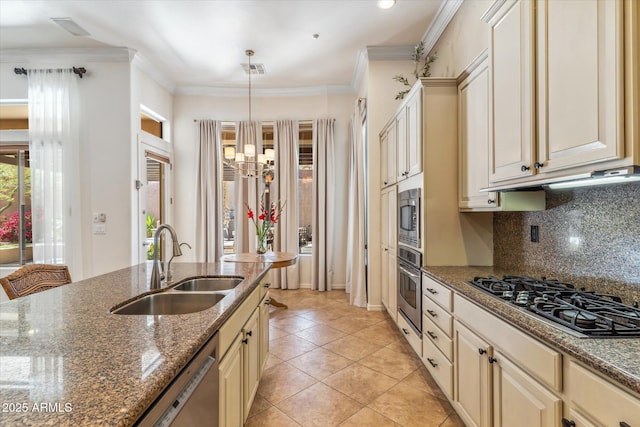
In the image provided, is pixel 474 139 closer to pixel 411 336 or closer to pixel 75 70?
pixel 411 336

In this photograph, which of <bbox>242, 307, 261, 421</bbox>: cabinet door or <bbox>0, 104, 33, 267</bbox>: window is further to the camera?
<bbox>0, 104, 33, 267</bbox>: window

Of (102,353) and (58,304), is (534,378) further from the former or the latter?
(58,304)

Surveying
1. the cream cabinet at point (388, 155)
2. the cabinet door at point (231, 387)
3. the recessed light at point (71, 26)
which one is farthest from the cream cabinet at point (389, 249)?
the recessed light at point (71, 26)

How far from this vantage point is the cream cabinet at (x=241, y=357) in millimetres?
1326

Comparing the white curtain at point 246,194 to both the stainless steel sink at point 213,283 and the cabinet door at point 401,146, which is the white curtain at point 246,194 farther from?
the stainless steel sink at point 213,283

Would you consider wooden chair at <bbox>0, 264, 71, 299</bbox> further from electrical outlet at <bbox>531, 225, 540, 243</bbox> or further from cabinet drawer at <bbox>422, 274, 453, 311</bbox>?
electrical outlet at <bbox>531, 225, 540, 243</bbox>

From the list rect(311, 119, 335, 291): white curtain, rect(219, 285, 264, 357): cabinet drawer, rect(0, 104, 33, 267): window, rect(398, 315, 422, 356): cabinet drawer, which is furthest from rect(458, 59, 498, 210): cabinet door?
rect(0, 104, 33, 267): window

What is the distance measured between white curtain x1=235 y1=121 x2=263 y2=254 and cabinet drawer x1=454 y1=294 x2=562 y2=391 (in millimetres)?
4038

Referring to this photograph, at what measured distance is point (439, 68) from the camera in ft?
11.3

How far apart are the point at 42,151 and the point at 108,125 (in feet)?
2.78

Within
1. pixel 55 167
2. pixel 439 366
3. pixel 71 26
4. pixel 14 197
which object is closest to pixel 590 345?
pixel 439 366

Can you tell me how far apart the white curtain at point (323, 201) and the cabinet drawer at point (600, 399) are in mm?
4192

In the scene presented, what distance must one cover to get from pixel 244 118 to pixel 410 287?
13.3 ft

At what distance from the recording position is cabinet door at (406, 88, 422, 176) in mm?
2486
